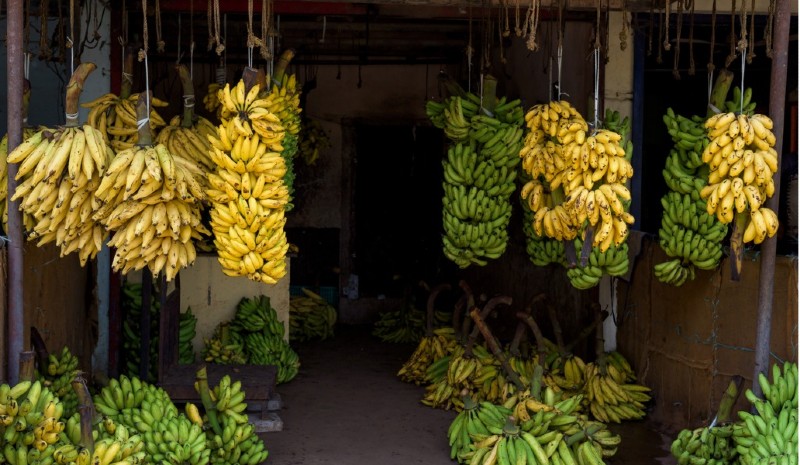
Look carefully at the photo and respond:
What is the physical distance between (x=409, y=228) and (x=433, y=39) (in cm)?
258

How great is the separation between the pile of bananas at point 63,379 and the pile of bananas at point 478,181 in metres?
2.40

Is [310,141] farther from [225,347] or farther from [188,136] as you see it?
[188,136]

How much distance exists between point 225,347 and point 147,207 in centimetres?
365

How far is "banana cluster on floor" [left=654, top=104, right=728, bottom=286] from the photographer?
5.61 metres

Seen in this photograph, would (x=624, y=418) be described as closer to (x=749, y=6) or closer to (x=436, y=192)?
(x=749, y=6)

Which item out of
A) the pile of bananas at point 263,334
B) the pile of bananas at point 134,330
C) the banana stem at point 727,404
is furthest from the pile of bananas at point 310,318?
the banana stem at point 727,404

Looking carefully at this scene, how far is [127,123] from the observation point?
4938 mm

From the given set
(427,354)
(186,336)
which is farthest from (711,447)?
(186,336)

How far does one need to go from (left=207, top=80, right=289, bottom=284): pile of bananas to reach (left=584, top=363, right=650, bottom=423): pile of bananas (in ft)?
10.6

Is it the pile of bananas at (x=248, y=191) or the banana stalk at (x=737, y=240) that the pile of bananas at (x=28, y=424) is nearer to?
the pile of bananas at (x=248, y=191)

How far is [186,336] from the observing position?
7.60 meters

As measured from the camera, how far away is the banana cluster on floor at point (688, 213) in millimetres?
5605

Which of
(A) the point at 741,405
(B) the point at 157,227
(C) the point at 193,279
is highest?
(B) the point at 157,227

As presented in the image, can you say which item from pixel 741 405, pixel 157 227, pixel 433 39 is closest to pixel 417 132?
pixel 433 39
